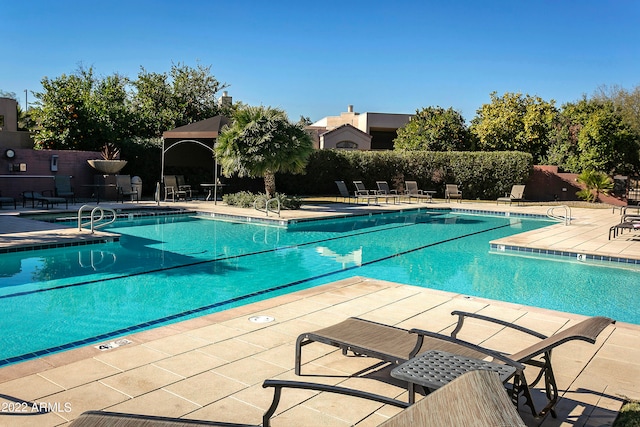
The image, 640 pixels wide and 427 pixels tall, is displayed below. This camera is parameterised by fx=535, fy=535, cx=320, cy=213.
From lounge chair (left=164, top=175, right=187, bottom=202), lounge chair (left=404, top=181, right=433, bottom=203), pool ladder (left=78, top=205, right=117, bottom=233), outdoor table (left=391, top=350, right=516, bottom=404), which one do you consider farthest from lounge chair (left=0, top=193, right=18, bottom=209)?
outdoor table (left=391, top=350, right=516, bottom=404)

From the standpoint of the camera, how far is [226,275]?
8.06 meters

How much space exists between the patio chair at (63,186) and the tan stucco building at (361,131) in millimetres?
21999

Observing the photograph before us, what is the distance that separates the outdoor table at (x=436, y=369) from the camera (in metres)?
2.48

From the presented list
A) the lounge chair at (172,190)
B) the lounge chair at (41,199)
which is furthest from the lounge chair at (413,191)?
the lounge chair at (41,199)

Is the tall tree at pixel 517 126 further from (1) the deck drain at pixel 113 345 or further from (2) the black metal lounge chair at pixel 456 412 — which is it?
(2) the black metal lounge chair at pixel 456 412

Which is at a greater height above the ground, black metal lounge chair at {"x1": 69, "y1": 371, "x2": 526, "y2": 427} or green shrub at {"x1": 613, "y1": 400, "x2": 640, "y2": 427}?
black metal lounge chair at {"x1": 69, "y1": 371, "x2": 526, "y2": 427}

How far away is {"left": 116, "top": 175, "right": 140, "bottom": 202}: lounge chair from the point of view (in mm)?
17469

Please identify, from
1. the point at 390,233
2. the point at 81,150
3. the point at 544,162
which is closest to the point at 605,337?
the point at 390,233

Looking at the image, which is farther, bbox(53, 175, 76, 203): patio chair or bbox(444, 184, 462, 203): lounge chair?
bbox(444, 184, 462, 203): lounge chair

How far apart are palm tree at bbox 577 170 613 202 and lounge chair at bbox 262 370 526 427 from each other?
75.5ft

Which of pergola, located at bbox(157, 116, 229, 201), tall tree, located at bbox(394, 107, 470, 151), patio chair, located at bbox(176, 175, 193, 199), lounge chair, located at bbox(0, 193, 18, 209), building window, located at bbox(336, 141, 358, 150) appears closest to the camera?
lounge chair, located at bbox(0, 193, 18, 209)

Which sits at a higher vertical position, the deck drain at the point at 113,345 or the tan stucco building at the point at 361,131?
the tan stucco building at the point at 361,131

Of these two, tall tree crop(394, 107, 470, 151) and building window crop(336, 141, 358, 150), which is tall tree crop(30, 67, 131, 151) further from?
building window crop(336, 141, 358, 150)

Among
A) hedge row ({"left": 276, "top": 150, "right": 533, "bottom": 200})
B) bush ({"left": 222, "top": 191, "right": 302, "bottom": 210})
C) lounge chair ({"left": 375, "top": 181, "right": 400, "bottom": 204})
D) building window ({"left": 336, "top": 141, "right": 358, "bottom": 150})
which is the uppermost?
building window ({"left": 336, "top": 141, "right": 358, "bottom": 150})
